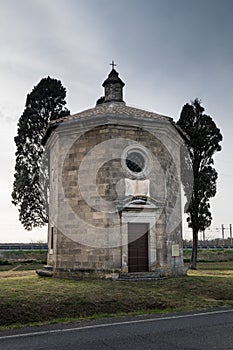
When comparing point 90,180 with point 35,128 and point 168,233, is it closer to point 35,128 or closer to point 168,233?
point 168,233

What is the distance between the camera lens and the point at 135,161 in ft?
48.2

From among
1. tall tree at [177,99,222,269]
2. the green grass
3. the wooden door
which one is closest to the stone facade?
the wooden door

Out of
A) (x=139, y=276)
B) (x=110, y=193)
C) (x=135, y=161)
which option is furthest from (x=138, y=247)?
(x=135, y=161)

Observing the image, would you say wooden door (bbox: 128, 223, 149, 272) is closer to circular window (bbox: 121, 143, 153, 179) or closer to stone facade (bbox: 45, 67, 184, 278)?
stone facade (bbox: 45, 67, 184, 278)

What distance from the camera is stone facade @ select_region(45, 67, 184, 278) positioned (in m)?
13.6

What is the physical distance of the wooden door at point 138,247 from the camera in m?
13.8

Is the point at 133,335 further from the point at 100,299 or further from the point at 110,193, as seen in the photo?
the point at 110,193

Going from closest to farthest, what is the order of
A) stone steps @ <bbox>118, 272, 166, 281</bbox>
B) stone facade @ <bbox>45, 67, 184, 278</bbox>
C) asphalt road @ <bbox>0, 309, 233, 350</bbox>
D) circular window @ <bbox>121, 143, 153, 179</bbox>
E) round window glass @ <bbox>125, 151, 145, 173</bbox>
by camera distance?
1. asphalt road @ <bbox>0, 309, 233, 350</bbox>
2. stone steps @ <bbox>118, 272, 166, 281</bbox>
3. stone facade @ <bbox>45, 67, 184, 278</bbox>
4. circular window @ <bbox>121, 143, 153, 179</bbox>
5. round window glass @ <bbox>125, 151, 145, 173</bbox>

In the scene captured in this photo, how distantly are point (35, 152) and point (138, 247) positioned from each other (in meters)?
12.0

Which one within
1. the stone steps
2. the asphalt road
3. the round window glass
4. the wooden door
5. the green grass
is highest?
the round window glass

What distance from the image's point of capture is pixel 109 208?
539 inches

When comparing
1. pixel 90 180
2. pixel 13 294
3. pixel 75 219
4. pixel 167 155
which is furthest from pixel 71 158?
pixel 13 294

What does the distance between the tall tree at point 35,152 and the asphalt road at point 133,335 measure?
602 inches

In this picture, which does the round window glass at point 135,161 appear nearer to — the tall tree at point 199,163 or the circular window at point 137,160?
the circular window at point 137,160
